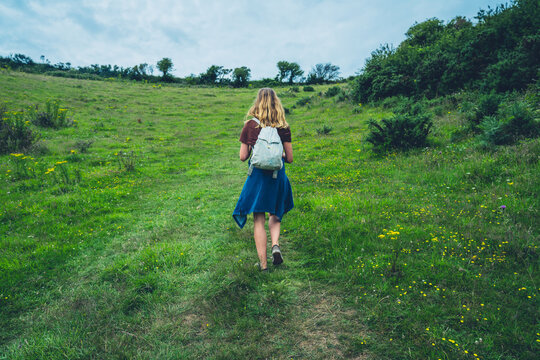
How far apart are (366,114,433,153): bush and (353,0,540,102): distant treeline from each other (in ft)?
12.3

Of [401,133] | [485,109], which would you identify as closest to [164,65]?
[401,133]

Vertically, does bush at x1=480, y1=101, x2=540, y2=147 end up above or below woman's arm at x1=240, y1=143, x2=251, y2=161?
above

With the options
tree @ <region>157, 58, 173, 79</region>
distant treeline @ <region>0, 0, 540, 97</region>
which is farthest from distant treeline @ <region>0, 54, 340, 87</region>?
distant treeline @ <region>0, 0, 540, 97</region>

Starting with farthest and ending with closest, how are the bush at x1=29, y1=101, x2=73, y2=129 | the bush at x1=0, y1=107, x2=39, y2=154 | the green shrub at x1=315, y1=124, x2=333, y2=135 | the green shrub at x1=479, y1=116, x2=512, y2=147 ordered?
the bush at x1=29, y1=101, x2=73, y2=129, the green shrub at x1=315, y1=124, x2=333, y2=135, the bush at x1=0, y1=107, x2=39, y2=154, the green shrub at x1=479, y1=116, x2=512, y2=147

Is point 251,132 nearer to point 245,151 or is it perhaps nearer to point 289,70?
point 245,151

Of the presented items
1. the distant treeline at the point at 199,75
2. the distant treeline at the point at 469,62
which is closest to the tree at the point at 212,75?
the distant treeline at the point at 199,75

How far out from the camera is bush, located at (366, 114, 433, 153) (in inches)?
380

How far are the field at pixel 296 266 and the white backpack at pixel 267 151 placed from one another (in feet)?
5.54

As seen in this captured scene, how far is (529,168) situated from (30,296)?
9842mm

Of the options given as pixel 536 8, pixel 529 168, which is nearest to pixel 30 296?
pixel 529 168

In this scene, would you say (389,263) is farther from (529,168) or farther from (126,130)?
(126,130)

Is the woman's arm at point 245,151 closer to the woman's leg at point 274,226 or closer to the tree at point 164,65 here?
the woman's leg at point 274,226

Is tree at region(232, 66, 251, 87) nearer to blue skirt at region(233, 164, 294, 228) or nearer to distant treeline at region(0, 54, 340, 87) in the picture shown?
distant treeline at region(0, 54, 340, 87)

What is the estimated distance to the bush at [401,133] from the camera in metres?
9.64
